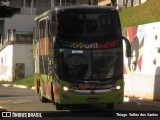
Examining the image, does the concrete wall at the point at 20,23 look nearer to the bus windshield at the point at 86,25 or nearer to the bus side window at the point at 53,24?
the bus side window at the point at 53,24

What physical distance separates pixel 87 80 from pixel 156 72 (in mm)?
6681

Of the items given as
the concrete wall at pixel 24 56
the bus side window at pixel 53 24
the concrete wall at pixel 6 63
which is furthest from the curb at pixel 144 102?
the concrete wall at pixel 6 63

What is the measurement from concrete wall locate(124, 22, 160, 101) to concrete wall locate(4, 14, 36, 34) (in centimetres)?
4252

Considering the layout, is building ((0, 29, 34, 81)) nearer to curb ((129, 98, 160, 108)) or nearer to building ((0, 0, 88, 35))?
building ((0, 0, 88, 35))

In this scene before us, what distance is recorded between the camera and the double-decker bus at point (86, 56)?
1902 cm

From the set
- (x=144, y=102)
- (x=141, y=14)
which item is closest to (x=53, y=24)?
(x=144, y=102)

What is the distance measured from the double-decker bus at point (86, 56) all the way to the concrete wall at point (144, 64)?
5606 mm

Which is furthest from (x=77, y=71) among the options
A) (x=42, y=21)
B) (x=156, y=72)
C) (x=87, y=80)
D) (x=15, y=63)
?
(x=15, y=63)

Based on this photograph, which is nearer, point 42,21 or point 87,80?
point 87,80

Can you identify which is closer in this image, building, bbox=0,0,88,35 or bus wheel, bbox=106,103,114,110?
bus wheel, bbox=106,103,114,110

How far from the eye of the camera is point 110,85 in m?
19.1

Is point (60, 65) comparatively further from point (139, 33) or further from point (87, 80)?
point (139, 33)

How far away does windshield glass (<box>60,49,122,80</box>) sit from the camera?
1919 cm

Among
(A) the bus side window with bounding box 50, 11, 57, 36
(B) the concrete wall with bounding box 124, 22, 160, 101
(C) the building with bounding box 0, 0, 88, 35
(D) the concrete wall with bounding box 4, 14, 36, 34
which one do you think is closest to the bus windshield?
(A) the bus side window with bounding box 50, 11, 57, 36
